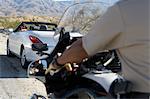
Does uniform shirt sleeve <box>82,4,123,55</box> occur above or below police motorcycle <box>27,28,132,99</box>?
above

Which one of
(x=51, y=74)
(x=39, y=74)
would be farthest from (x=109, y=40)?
(x=39, y=74)

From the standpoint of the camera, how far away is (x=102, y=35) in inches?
116

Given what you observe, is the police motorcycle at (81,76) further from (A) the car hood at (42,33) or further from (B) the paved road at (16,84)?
(A) the car hood at (42,33)

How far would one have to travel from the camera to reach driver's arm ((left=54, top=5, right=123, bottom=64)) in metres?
2.82

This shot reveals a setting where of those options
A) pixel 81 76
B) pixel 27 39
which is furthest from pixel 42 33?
pixel 81 76

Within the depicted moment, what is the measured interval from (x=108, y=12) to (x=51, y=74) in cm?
123

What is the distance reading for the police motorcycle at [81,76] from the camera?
133 inches

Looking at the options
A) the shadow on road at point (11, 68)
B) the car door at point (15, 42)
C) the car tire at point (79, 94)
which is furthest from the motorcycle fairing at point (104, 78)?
the car door at point (15, 42)

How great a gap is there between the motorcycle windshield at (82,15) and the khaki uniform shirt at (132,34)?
130cm

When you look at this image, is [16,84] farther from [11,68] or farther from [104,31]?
[104,31]

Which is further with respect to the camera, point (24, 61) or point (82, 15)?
point (24, 61)

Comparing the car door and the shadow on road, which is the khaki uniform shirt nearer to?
the shadow on road

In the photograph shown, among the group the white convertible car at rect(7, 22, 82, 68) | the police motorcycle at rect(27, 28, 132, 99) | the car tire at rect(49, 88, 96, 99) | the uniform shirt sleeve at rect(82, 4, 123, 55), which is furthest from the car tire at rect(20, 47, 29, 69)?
the uniform shirt sleeve at rect(82, 4, 123, 55)

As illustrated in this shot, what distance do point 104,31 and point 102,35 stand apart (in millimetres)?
43
